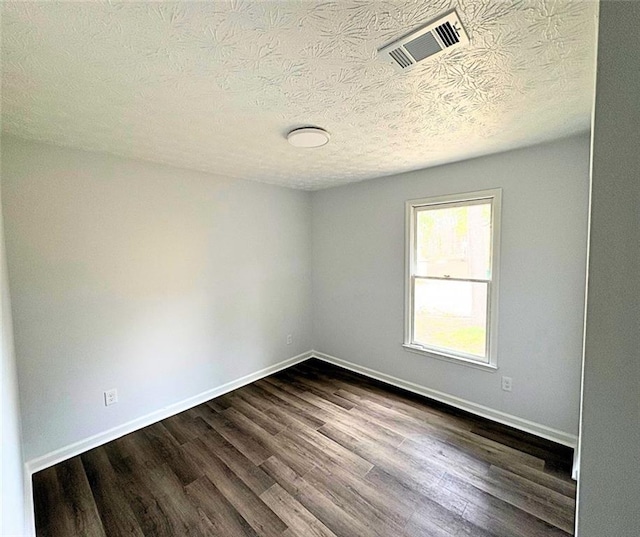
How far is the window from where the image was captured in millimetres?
2666

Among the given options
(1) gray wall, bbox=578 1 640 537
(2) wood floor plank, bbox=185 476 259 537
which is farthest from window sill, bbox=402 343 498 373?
(1) gray wall, bbox=578 1 640 537

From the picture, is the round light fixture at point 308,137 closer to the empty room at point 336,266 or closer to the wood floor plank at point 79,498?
the empty room at point 336,266

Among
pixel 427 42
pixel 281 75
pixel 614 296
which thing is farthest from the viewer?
pixel 281 75

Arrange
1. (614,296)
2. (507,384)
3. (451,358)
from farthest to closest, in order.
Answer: (451,358), (507,384), (614,296)

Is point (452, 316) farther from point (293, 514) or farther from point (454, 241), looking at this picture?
point (293, 514)

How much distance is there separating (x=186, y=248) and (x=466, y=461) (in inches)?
119

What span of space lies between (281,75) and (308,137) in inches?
24.8

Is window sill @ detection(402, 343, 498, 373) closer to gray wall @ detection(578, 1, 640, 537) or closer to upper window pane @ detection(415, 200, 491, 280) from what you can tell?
upper window pane @ detection(415, 200, 491, 280)

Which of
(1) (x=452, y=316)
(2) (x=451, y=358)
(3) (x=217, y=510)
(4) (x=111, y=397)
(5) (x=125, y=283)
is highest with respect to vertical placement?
(5) (x=125, y=283)

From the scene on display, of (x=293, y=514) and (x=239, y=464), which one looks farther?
(x=239, y=464)

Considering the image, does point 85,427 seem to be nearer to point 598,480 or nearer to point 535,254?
point 598,480

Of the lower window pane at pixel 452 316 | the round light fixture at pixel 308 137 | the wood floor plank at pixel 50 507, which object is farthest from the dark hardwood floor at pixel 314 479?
the round light fixture at pixel 308 137

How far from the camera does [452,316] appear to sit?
297 centimetres

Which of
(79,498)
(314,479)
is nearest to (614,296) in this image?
(314,479)
